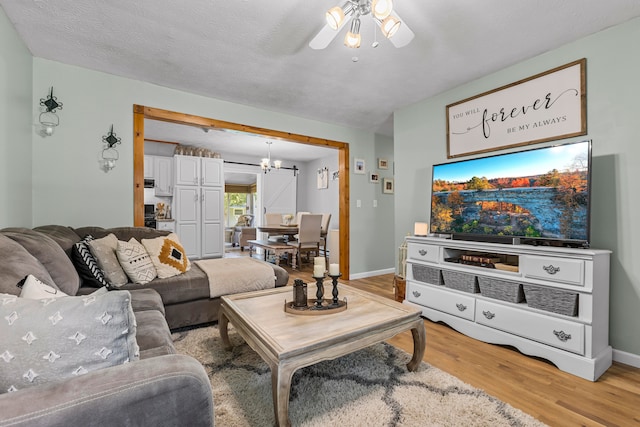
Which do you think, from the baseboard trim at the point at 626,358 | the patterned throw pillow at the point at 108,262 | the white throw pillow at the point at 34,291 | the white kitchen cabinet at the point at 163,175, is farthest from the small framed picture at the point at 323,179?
the white throw pillow at the point at 34,291

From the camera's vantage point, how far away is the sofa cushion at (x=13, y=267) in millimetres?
1074

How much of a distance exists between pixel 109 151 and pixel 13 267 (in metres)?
2.12

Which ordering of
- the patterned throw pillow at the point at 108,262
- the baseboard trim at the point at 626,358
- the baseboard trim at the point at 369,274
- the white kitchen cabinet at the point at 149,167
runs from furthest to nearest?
the white kitchen cabinet at the point at 149,167 < the baseboard trim at the point at 369,274 < the patterned throw pillow at the point at 108,262 < the baseboard trim at the point at 626,358

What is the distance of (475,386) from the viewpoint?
171 cm

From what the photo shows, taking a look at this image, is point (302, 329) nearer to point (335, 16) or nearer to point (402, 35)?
point (335, 16)

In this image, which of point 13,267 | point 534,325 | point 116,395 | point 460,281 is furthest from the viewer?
point 460,281

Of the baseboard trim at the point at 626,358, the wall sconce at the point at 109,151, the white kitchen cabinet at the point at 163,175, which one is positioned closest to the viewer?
the baseboard trim at the point at 626,358

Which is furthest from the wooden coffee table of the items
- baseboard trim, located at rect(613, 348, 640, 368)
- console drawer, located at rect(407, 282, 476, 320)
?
baseboard trim, located at rect(613, 348, 640, 368)

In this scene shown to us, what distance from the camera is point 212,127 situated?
3.48 m

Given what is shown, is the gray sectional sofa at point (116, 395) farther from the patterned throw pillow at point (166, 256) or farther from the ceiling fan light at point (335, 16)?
the ceiling fan light at point (335, 16)

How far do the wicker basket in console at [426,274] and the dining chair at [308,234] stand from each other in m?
2.45

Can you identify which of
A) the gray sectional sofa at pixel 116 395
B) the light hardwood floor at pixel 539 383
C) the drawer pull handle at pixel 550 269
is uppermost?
the drawer pull handle at pixel 550 269

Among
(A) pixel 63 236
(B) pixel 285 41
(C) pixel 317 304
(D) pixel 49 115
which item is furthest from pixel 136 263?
(B) pixel 285 41

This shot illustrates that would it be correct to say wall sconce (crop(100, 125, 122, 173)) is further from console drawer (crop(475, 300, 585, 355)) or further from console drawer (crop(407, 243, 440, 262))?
console drawer (crop(475, 300, 585, 355))
